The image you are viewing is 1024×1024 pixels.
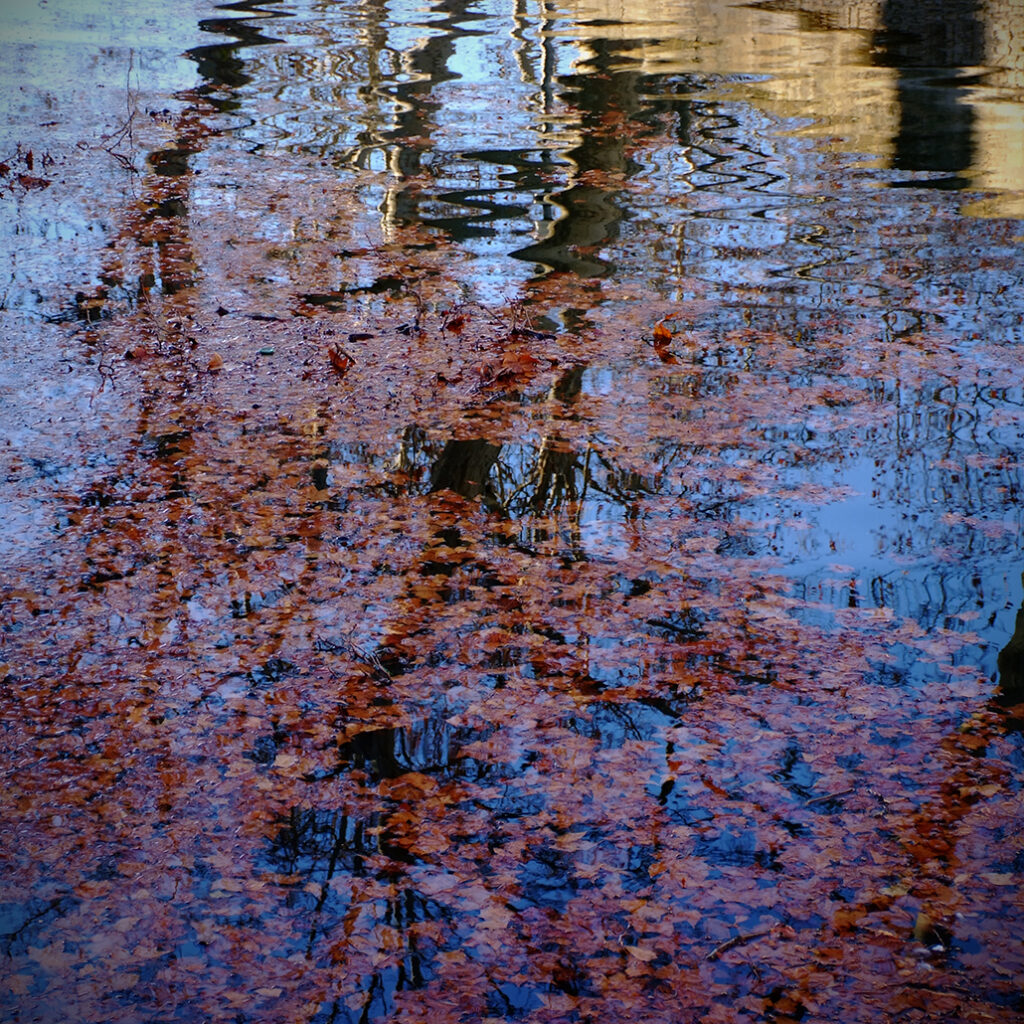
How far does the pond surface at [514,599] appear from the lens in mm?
3119

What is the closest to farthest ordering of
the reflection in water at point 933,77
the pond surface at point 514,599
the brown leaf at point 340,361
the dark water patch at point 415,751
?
1. the pond surface at point 514,599
2. the dark water patch at point 415,751
3. the brown leaf at point 340,361
4. the reflection in water at point 933,77

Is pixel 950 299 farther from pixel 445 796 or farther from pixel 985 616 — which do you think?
pixel 445 796

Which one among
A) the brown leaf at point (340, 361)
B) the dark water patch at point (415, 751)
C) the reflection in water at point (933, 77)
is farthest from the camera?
the reflection in water at point (933, 77)

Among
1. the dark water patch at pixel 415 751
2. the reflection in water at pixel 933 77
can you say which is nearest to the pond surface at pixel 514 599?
the dark water patch at pixel 415 751

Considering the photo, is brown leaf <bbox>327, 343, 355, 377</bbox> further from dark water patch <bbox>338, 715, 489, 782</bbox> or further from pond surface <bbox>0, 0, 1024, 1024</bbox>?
dark water patch <bbox>338, 715, 489, 782</bbox>

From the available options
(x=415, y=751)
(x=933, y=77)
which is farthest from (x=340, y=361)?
(x=933, y=77)

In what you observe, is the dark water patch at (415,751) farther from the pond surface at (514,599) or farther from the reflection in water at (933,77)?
the reflection in water at (933,77)

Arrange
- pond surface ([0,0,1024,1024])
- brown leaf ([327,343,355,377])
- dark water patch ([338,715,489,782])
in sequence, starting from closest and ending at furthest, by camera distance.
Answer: pond surface ([0,0,1024,1024]) < dark water patch ([338,715,489,782]) < brown leaf ([327,343,355,377])

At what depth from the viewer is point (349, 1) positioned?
23.5m

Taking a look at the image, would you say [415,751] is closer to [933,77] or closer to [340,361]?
[340,361]

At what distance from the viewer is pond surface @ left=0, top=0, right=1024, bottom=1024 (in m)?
3.12

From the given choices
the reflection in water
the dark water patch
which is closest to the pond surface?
the dark water patch

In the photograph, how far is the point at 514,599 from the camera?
15.1ft

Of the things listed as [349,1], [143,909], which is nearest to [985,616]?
[143,909]
